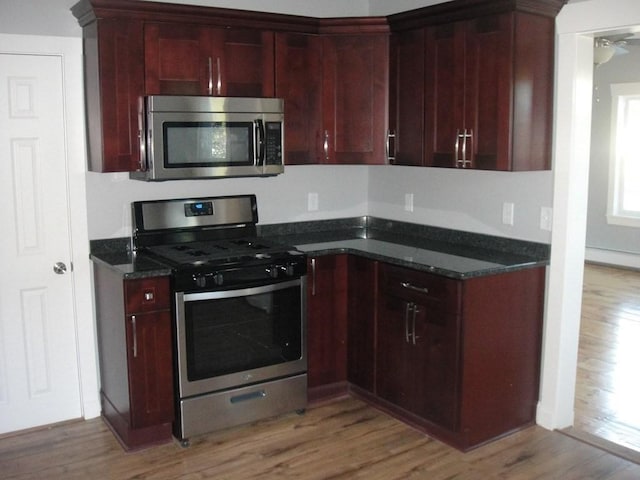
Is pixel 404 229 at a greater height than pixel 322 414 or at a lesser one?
greater

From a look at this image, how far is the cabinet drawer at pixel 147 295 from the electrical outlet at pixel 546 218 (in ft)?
6.33

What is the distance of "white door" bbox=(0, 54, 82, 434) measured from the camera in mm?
3424

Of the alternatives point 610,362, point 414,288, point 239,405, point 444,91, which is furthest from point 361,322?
point 610,362

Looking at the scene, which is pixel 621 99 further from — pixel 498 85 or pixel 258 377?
pixel 258 377

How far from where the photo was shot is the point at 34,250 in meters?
3.55

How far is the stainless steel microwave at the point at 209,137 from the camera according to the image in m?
3.38

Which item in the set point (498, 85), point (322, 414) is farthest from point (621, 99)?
point (322, 414)

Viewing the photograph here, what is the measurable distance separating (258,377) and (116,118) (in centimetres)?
151

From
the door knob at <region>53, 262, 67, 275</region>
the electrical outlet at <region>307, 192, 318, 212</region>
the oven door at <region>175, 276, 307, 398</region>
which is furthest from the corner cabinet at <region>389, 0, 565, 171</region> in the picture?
the door knob at <region>53, 262, 67, 275</region>

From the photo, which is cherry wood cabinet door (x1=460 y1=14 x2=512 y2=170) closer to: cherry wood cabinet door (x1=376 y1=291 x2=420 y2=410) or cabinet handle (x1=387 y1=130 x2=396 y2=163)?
cabinet handle (x1=387 y1=130 x2=396 y2=163)

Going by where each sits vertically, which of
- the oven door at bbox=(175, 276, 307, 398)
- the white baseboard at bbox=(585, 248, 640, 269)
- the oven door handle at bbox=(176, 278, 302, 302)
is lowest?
the white baseboard at bbox=(585, 248, 640, 269)

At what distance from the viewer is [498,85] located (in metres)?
3.28

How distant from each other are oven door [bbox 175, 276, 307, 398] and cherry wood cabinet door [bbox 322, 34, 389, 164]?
91 cm

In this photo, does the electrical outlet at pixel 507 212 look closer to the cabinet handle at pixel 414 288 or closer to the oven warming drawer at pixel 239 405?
the cabinet handle at pixel 414 288
